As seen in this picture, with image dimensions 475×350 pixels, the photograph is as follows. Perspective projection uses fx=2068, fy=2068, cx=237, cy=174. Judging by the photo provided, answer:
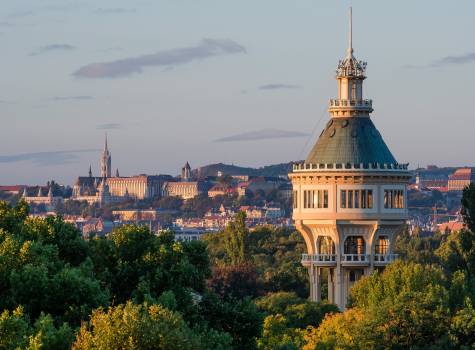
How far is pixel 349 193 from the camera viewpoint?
83.8m

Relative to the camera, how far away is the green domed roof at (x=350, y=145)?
83812 mm

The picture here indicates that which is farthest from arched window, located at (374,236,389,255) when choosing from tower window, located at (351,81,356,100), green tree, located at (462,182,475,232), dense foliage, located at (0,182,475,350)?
tower window, located at (351,81,356,100)

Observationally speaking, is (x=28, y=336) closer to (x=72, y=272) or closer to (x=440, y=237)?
(x=72, y=272)

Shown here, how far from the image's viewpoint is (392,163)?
84.7 m

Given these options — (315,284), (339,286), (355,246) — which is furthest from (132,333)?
(315,284)

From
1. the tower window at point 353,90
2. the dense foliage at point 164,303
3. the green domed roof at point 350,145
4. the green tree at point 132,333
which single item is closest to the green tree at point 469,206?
the dense foliage at point 164,303

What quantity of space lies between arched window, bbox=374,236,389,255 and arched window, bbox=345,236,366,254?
725 mm

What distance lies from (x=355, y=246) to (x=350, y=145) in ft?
13.6

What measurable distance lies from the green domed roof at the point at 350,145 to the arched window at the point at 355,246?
126 inches

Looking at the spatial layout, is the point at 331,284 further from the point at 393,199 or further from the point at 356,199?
the point at 393,199

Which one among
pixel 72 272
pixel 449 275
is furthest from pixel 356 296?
pixel 72 272

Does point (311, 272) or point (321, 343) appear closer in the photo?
point (321, 343)

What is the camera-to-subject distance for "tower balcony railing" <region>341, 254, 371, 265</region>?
8356cm

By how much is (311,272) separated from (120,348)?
1720 inches
